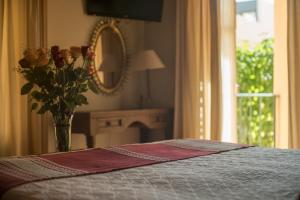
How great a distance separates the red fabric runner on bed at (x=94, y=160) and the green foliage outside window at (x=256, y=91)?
251 cm

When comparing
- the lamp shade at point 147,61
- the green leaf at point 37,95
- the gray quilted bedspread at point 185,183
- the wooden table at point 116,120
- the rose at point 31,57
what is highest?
the lamp shade at point 147,61

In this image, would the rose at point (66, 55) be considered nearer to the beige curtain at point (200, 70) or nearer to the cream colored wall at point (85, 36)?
the cream colored wall at point (85, 36)

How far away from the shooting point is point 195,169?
1662mm

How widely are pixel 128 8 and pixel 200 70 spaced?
944mm

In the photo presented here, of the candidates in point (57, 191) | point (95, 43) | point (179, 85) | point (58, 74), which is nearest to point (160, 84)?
point (179, 85)

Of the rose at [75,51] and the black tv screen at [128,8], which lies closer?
the rose at [75,51]

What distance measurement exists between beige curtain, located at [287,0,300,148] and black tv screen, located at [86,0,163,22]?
1398 mm

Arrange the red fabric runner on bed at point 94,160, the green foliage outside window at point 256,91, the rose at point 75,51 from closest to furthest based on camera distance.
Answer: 1. the red fabric runner on bed at point 94,160
2. the rose at point 75,51
3. the green foliage outside window at point 256,91

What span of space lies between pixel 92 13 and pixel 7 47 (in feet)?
3.31

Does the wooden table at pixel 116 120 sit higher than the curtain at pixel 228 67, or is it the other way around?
the curtain at pixel 228 67

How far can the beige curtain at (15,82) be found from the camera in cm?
324

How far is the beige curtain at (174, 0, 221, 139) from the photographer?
160 inches

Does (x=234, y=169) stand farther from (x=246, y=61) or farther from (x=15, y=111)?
(x=246, y=61)

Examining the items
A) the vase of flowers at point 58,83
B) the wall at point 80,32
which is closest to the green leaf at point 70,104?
the vase of flowers at point 58,83
